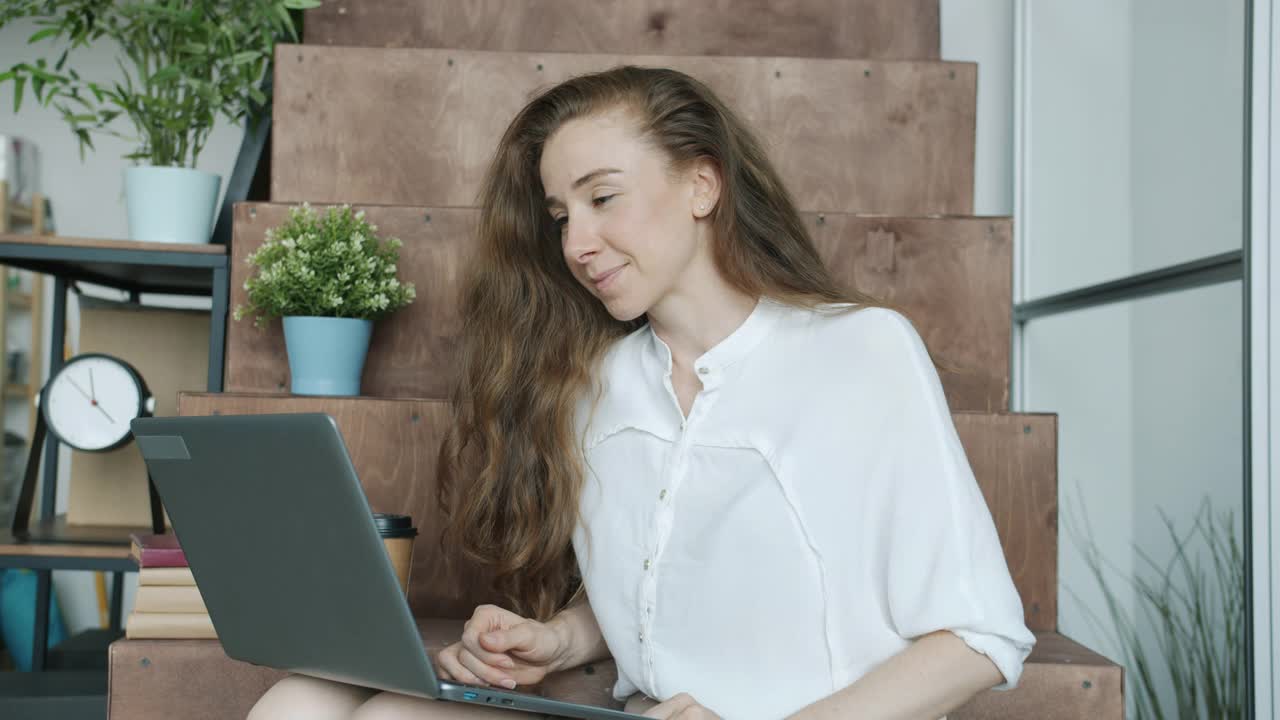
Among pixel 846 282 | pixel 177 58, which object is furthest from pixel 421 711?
pixel 177 58

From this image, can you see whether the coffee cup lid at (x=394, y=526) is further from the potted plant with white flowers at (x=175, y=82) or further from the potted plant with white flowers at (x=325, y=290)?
the potted plant with white flowers at (x=175, y=82)

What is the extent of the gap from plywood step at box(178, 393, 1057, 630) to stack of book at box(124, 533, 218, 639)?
0.77 feet

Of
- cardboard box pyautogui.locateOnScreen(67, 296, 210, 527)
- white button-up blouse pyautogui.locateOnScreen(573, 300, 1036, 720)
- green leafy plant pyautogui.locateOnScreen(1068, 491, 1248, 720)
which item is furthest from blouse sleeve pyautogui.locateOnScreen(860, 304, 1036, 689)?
cardboard box pyautogui.locateOnScreen(67, 296, 210, 527)

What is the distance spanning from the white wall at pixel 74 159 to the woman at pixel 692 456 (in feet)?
6.44

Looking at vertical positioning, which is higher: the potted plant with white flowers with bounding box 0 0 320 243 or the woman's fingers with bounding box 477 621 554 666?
the potted plant with white flowers with bounding box 0 0 320 243

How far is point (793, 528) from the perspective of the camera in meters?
1.10

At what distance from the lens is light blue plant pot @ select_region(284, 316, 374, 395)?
1.59 metres

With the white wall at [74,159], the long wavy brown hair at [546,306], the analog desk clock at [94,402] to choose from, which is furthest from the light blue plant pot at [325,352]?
the white wall at [74,159]

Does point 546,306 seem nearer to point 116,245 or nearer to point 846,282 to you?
point 846,282

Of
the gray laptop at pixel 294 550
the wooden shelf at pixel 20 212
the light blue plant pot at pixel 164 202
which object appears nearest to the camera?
the gray laptop at pixel 294 550

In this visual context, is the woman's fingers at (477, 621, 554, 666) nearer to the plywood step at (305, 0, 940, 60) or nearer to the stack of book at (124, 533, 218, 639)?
the stack of book at (124, 533, 218, 639)

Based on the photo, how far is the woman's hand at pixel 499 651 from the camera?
45.4 inches

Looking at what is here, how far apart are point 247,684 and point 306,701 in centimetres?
36

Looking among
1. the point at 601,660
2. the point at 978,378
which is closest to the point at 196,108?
the point at 601,660
